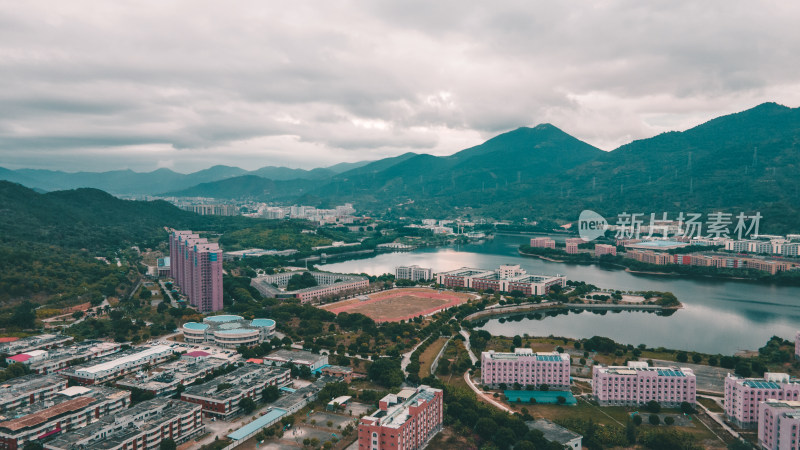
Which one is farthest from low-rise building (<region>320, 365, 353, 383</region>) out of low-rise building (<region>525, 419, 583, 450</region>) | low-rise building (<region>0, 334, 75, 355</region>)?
low-rise building (<region>0, 334, 75, 355</region>)

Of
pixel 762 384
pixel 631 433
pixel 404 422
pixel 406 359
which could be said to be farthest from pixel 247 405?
pixel 762 384

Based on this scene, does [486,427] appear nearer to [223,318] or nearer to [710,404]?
[710,404]

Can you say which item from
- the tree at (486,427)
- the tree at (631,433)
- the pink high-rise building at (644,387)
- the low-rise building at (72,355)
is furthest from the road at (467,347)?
the low-rise building at (72,355)

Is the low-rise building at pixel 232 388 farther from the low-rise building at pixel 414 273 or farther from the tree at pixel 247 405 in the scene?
the low-rise building at pixel 414 273

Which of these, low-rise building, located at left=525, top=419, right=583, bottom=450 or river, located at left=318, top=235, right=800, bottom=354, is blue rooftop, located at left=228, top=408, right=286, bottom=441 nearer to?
low-rise building, located at left=525, top=419, right=583, bottom=450

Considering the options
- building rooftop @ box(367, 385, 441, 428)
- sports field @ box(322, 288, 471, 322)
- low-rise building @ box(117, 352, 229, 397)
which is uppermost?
building rooftop @ box(367, 385, 441, 428)

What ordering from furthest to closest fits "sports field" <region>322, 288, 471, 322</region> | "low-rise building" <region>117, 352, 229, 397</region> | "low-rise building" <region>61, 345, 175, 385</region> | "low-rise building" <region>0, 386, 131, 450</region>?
"sports field" <region>322, 288, 471, 322</region>, "low-rise building" <region>61, 345, 175, 385</region>, "low-rise building" <region>117, 352, 229, 397</region>, "low-rise building" <region>0, 386, 131, 450</region>
